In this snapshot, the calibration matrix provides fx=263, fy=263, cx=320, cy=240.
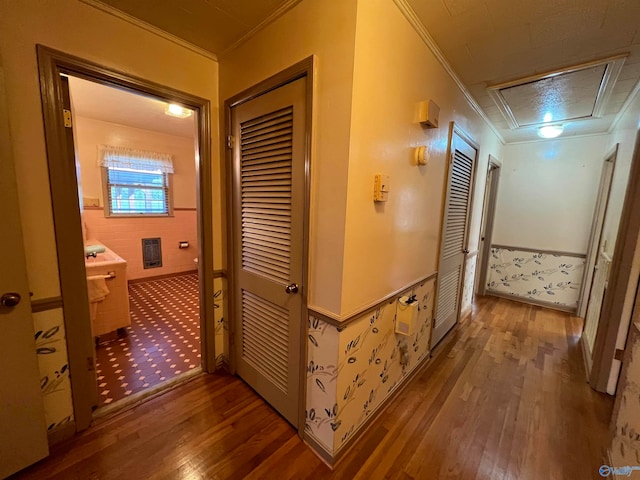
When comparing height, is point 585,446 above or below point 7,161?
below

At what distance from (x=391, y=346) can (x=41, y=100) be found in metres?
2.29

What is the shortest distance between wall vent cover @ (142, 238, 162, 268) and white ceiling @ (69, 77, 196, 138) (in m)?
1.77

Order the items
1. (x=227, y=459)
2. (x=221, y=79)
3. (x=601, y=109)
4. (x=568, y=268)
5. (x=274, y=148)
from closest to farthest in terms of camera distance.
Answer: (x=227, y=459) < (x=274, y=148) < (x=221, y=79) < (x=601, y=109) < (x=568, y=268)

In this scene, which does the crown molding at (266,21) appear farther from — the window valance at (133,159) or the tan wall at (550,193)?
the tan wall at (550,193)

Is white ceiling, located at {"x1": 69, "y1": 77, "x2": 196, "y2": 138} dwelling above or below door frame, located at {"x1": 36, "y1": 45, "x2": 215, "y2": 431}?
above

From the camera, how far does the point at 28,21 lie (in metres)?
1.17

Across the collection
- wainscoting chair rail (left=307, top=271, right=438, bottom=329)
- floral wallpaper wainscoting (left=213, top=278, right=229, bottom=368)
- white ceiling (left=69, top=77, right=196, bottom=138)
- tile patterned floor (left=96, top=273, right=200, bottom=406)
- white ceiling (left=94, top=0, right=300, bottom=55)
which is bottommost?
tile patterned floor (left=96, top=273, right=200, bottom=406)

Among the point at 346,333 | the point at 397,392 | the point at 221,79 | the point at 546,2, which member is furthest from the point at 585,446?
the point at 221,79

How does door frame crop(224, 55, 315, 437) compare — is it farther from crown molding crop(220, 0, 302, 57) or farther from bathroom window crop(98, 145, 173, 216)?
bathroom window crop(98, 145, 173, 216)

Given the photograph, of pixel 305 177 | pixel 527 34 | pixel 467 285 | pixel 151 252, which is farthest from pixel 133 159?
pixel 467 285

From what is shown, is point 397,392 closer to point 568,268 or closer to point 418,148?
point 418,148

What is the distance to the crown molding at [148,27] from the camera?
4.37ft

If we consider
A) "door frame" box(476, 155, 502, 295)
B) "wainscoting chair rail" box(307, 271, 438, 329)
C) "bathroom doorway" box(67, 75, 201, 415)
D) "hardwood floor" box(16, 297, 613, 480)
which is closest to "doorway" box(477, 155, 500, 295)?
"door frame" box(476, 155, 502, 295)

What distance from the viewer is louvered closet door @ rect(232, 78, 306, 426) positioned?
4.56ft
